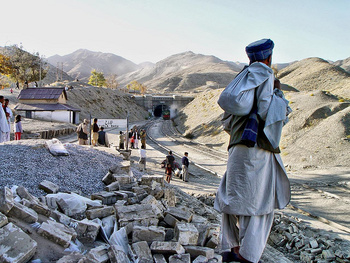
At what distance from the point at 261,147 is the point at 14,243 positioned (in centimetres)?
242

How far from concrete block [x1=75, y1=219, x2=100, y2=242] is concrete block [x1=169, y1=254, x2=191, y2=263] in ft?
3.39

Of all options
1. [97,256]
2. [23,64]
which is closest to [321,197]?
[97,256]

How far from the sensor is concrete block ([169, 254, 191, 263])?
2982 millimetres

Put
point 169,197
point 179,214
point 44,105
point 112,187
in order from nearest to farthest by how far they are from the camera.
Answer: point 179,214, point 112,187, point 169,197, point 44,105

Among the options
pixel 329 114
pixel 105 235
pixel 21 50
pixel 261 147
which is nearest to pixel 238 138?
pixel 261 147

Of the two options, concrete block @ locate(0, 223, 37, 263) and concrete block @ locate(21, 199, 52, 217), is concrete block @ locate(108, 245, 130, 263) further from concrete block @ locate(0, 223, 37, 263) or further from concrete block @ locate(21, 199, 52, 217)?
concrete block @ locate(21, 199, 52, 217)

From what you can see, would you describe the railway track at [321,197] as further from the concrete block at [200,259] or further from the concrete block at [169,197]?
the concrete block at [200,259]

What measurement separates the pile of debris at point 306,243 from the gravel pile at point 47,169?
170 inches

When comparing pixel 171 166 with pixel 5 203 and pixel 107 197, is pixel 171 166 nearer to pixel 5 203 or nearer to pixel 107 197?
pixel 107 197

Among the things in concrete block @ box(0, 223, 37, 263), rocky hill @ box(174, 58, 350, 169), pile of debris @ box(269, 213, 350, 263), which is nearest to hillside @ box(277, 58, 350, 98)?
rocky hill @ box(174, 58, 350, 169)

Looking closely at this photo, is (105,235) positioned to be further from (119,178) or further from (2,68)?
(2,68)

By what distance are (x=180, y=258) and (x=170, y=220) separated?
942 millimetres

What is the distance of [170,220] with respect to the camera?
3947mm

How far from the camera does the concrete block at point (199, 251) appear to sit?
10.3ft
